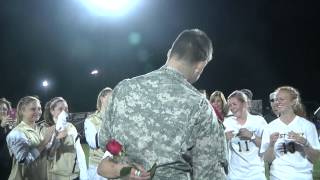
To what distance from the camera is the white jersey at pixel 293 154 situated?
5.94 meters

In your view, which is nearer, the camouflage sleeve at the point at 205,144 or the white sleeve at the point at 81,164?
the camouflage sleeve at the point at 205,144

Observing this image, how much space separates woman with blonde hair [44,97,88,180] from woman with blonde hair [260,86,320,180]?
317 centimetres

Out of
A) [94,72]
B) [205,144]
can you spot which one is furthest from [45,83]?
[205,144]

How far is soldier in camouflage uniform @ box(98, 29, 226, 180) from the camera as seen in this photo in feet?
10.8

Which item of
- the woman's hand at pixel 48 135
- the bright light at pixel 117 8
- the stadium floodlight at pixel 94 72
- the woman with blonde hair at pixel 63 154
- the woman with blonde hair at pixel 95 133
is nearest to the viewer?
the woman's hand at pixel 48 135

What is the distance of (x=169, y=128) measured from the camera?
332 cm

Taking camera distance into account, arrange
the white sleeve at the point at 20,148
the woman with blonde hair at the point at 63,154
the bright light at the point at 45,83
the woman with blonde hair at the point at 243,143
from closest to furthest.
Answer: the white sleeve at the point at 20,148 < the woman with blonde hair at the point at 243,143 < the woman with blonde hair at the point at 63,154 < the bright light at the point at 45,83

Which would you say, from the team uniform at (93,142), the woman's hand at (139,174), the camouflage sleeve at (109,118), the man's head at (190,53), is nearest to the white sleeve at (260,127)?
the team uniform at (93,142)

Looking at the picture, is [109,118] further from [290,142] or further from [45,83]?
[45,83]

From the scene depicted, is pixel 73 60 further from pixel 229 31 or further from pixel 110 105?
pixel 110 105

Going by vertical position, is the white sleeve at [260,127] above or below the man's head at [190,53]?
below

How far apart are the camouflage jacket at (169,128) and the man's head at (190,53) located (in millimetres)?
73

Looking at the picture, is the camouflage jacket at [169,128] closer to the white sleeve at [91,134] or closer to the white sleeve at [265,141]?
the white sleeve at [265,141]

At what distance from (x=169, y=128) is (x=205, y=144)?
0.90 feet
